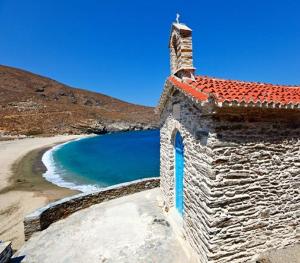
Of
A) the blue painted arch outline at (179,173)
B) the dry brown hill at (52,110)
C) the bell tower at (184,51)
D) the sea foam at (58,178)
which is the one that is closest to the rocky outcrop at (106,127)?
the dry brown hill at (52,110)

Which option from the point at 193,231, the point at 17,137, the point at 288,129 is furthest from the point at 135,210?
the point at 17,137

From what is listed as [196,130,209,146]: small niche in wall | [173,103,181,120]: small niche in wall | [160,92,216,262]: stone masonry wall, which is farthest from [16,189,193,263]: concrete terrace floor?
[173,103,181,120]: small niche in wall

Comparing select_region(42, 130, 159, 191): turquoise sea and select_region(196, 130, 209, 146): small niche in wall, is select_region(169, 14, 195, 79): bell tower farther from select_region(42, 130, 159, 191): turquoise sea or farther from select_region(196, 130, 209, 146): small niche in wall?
select_region(42, 130, 159, 191): turquoise sea

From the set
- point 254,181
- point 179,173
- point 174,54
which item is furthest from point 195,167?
point 174,54

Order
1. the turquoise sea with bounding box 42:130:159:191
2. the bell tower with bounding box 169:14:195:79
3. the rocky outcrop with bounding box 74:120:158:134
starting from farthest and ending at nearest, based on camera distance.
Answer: the rocky outcrop with bounding box 74:120:158:134, the turquoise sea with bounding box 42:130:159:191, the bell tower with bounding box 169:14:195:79

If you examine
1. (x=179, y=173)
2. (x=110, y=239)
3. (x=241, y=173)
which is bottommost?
(x=110, y=239)

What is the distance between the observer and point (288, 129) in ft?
23.7

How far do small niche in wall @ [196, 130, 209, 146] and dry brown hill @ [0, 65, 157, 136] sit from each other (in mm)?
65651

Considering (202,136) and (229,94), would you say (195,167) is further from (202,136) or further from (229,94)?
(229,94)

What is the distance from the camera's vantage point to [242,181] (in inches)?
267

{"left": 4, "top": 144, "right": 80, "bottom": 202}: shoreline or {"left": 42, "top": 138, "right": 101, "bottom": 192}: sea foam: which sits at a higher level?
{"left": 4, "top": 144, "right": 80, "bottom": 202}: shoreline

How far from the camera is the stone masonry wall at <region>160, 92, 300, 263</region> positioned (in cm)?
659

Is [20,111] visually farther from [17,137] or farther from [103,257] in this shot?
[103,257]

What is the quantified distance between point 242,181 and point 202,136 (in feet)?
5.06
